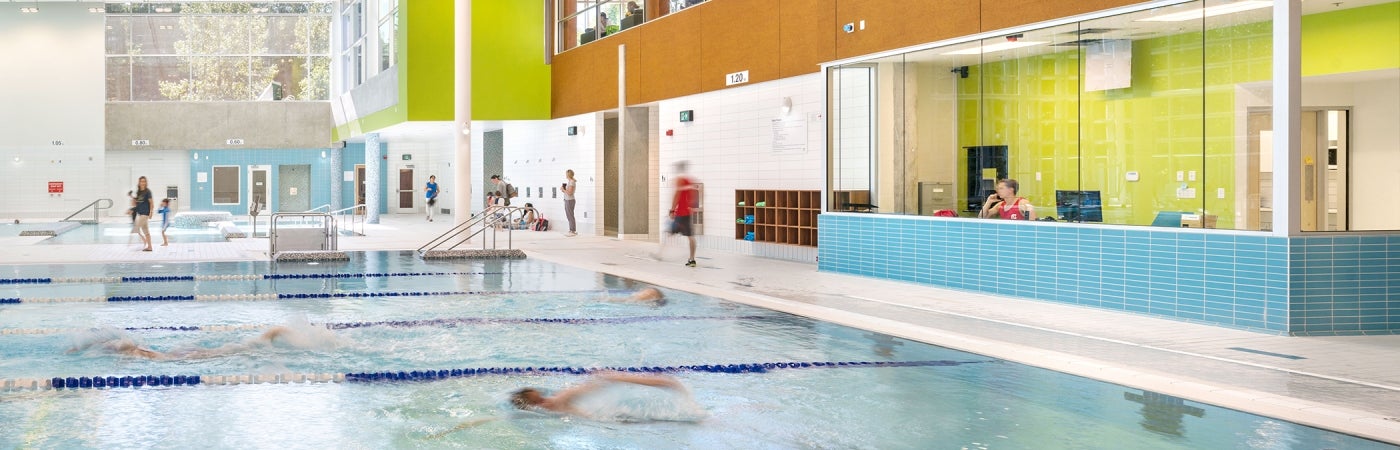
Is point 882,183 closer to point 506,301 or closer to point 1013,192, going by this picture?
point 1013,192

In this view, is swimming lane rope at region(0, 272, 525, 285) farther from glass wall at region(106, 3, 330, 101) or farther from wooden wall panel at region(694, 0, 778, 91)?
glass wall at region(106, 3, 330, 101)

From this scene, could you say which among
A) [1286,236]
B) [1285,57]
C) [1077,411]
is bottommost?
[1077,411]

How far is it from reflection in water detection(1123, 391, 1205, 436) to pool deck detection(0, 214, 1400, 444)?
0.51ft

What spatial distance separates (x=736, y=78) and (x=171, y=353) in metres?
11.8

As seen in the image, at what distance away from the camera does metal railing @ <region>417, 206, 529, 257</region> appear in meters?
18.7

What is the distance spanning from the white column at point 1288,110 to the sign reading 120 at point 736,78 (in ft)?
34.1

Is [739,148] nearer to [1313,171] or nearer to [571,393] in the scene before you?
[1313,171]

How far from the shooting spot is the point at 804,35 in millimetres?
16797

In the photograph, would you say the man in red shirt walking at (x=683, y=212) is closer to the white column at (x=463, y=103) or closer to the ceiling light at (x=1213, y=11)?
the ceiling light at (x=1213, y=11)

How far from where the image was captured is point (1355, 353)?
805 centimetres

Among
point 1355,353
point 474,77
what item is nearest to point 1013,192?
point 1355,353

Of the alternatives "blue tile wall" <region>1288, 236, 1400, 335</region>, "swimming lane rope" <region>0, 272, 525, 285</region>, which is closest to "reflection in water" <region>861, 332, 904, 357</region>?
"blue tile wall" <region>1288, 236, 1400, 335</region>

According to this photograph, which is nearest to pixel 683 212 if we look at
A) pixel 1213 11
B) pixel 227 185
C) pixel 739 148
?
pixel 739 148

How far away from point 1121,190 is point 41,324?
A: 377 inches
